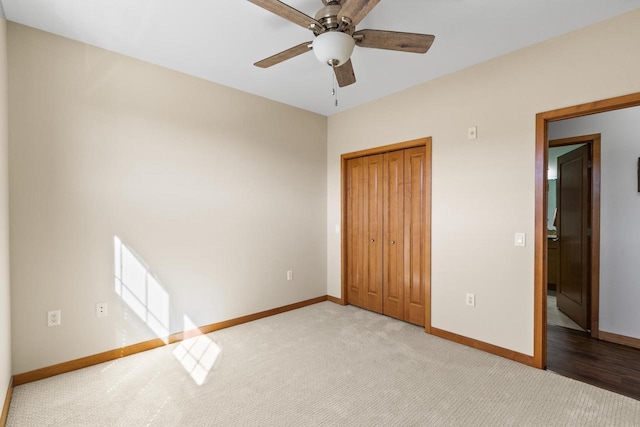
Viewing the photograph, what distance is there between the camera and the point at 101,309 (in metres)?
2.54

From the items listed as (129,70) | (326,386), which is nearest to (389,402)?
(326,386)

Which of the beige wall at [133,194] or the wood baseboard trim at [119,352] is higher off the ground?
the beige wall at [133,194]

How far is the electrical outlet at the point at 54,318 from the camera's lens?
233cm

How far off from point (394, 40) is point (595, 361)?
10.0ft

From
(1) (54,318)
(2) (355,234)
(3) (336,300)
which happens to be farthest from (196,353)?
(2) (355,234)

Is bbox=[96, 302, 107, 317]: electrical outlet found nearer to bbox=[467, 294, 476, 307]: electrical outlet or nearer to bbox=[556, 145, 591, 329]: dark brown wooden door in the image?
bbox=[467, 294, 476, 307]: electrical outlet

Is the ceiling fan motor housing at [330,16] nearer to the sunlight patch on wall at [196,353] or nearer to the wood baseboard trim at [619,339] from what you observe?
the sunlight patch on wall at [196,353]

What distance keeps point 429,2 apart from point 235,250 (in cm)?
281

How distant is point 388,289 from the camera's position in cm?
369

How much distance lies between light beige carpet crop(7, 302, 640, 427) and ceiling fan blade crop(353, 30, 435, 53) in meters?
2.27

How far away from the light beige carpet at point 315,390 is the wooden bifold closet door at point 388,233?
72 centimetres

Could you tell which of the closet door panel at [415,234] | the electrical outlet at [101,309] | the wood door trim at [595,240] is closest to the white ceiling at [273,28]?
the closet door panel at [415,234]

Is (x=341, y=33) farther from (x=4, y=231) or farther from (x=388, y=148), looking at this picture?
(x=4, y=231)

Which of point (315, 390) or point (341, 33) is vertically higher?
point (341, 33)
